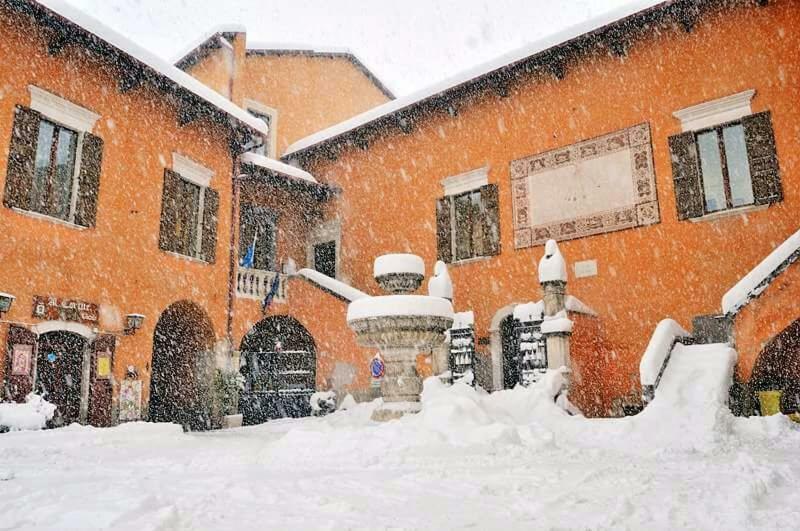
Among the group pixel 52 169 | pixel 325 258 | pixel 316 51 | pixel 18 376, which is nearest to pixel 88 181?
pixel 52 169

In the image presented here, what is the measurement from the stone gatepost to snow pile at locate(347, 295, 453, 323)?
2979 mm

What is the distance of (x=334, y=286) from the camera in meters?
13.8

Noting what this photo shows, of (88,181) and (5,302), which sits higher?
(88,181)

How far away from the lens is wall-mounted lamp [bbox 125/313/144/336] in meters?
10.2

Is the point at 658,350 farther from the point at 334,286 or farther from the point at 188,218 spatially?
the point at 188,218

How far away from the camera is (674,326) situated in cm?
928

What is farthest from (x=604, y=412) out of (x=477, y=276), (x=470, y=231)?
(x=470, y=231)

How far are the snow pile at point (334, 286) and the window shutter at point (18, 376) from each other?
20.7ft

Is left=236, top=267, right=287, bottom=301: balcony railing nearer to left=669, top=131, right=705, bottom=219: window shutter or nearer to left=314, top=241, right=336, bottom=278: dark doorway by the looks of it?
left=314, top=241, right=336, bottom=278: dark doorway

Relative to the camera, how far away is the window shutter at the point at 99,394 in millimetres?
9445

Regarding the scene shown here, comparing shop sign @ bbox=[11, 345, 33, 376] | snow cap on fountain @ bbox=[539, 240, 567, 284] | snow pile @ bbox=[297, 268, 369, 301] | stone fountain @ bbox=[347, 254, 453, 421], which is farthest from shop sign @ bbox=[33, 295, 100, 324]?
snow cap on fountain @ bbox=[539, 240, 567, 284]

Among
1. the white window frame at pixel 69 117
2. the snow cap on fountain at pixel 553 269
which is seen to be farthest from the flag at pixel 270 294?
the snow cap on fountain at pixel 553 269

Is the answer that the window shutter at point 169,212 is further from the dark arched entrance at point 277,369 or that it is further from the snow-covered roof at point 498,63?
the snow-covered roof at point 498,63

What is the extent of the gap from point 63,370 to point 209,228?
4057mm
